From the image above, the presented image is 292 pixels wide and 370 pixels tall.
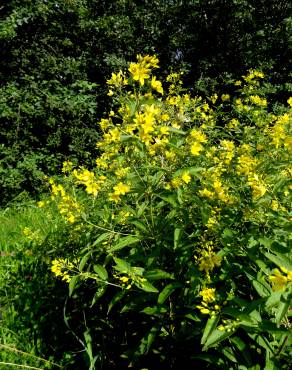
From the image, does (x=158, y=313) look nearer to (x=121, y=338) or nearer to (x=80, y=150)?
(x=121, y=338)

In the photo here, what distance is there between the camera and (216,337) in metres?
1.47

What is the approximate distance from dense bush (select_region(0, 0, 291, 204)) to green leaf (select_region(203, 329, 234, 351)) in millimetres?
5167

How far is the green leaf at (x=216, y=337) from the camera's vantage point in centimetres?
145

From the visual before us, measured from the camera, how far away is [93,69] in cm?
787

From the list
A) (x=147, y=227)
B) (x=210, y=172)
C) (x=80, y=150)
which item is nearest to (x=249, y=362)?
(x=147, y=227)

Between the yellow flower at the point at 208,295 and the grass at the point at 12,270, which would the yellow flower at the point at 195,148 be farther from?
the grass at the point at 12,270

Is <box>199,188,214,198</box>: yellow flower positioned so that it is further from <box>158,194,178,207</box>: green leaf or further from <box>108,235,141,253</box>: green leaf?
<box>108,235,141,253</box>: green leaf

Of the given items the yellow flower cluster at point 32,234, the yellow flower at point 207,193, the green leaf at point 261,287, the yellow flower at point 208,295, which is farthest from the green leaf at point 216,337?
the yellow flower cluster at point 32,234

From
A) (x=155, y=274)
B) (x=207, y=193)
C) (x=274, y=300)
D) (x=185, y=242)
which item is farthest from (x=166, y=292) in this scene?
(x=274, y=300)

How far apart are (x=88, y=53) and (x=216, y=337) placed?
704cm

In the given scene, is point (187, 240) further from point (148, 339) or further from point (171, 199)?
point (148, 339)

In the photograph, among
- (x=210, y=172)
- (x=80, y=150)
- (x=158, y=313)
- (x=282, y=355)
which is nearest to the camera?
(x=282, y=355)

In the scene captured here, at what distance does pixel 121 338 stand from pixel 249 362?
110 cm

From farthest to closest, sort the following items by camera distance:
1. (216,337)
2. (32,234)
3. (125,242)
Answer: (32,234)
(125,242)
(216,337)
